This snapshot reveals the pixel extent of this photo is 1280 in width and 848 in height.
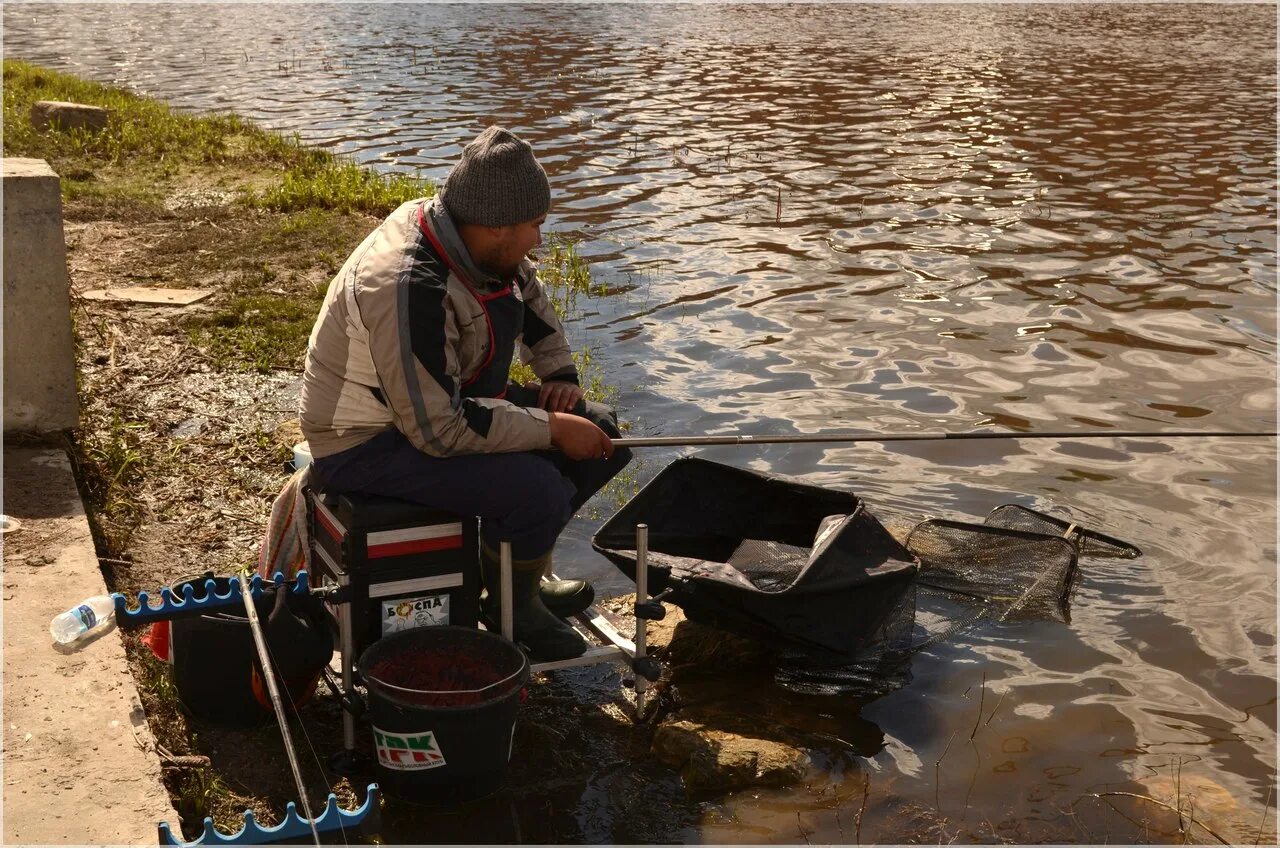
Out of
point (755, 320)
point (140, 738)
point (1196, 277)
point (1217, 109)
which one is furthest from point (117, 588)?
point (1217, 109)

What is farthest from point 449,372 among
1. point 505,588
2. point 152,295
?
point 152,295

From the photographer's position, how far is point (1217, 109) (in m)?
18.2

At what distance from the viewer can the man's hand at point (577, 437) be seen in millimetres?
4074

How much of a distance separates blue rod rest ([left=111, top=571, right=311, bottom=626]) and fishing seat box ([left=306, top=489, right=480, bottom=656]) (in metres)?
0.16

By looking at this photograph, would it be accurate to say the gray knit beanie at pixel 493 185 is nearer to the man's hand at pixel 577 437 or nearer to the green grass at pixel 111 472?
the man's hand at pixel 577 437

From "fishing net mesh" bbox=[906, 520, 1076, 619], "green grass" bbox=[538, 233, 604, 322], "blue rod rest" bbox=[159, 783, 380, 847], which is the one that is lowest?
"green grass" bbox=[538, 233, 604, 322]

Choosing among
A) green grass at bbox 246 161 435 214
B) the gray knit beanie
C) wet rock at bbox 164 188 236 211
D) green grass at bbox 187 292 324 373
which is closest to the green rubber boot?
the gray knit beanie

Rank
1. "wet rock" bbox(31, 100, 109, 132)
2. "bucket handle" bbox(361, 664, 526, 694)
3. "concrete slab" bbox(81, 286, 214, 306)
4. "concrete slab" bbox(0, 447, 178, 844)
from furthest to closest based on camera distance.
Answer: "wet rock" bbox(31, 100, 109, 132) < "concrete slab" bbox(81, 286, 214, 306) < "bucket handle" bbox(361, 664, 526, 694) < "concrete slab" bbox(0, 447, 178, 844)

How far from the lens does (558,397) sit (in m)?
4.48

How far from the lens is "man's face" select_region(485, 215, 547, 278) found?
12.9 feet

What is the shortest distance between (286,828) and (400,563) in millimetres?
894

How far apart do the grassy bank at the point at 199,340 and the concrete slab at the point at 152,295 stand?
0.34 feet

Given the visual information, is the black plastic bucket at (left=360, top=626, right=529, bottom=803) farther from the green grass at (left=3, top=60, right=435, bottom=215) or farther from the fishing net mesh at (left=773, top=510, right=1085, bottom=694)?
the green grass at (left=3, top=60, right=435, bottom=215)

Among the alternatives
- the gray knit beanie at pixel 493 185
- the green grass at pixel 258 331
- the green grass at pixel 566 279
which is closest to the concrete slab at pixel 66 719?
the gray knit beanie at pixel 493 185
